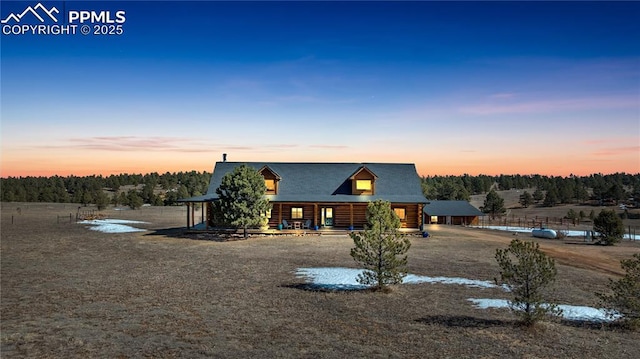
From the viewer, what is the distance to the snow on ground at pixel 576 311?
13.8m

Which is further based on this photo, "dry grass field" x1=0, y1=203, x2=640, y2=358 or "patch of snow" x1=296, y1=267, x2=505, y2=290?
"patch of snow" x1=296, y1=267, x2=505, y2=290

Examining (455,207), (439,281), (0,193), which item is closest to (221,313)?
(439,281)

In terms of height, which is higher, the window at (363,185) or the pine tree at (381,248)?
the window at (363,185)

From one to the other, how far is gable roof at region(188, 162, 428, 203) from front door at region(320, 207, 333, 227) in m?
1.30

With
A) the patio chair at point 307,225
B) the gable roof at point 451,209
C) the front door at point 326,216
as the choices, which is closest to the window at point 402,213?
the front door at point 326,216

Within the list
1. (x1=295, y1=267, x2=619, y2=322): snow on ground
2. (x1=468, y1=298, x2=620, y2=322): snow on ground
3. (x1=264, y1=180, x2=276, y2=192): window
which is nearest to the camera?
(x1=468, y1=298, x2=620, y2=322): snow on ground

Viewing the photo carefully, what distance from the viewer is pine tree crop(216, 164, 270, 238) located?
34.6 meters

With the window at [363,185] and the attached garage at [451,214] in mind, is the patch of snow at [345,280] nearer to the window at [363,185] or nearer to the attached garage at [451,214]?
the window at [363,185]

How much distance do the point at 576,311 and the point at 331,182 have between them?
30.3 m

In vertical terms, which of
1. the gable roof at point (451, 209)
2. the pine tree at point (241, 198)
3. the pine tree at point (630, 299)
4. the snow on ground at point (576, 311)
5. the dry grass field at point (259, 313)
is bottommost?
the snow on ground at point (576, 311)

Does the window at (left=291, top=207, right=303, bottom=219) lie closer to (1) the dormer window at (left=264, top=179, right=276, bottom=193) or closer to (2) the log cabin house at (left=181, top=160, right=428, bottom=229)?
(2) the log cabin house at (left=181, top=160, right=428, bottom=229)

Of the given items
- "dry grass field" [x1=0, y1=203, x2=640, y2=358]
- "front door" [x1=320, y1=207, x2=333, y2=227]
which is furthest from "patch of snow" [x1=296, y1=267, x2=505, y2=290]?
"front door" [x1=320, y1=207, x2=333, y2=227]

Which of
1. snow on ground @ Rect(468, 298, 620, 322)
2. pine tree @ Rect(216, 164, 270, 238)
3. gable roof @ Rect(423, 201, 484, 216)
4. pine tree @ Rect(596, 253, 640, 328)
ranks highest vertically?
pine tree @ Rect(216, 164, 270, 238)

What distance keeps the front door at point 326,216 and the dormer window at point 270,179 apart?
16.3 ft
